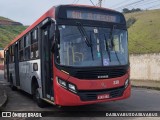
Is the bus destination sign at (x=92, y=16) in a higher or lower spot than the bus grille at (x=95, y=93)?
higher

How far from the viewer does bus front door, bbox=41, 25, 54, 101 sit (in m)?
10.7

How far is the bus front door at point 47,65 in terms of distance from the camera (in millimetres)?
10719

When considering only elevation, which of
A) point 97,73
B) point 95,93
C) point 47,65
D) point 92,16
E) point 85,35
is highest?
point 92,16

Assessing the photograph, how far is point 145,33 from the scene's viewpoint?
1965 inches

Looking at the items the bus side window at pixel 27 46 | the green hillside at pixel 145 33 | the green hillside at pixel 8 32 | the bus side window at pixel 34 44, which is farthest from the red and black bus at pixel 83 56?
the green hillside at pixel 8 32

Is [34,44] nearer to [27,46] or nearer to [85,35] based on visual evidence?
[27,46]

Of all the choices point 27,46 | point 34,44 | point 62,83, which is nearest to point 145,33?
point 27,46

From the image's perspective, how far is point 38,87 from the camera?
1247 cm

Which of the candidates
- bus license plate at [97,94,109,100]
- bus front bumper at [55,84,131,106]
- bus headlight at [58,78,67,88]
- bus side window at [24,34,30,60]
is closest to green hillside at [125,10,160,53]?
bus side window at [24,34,30,60]

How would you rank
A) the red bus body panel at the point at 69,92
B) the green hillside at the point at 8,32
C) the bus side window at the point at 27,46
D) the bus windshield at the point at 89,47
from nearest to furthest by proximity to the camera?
the red bus body panel at the point at 69,92 → the bus windshield at the point at 89,47 → the bus side window at the point at 27,46 → the green hillside at the point at 8,32

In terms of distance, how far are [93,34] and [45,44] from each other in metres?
1.87

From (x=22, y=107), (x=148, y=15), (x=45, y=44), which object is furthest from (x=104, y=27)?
(x=148, y=15)

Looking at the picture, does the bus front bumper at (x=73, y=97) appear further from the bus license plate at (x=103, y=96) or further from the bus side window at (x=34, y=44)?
the bus side window at (x=34, y=44)

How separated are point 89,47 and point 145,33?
1613 inches
